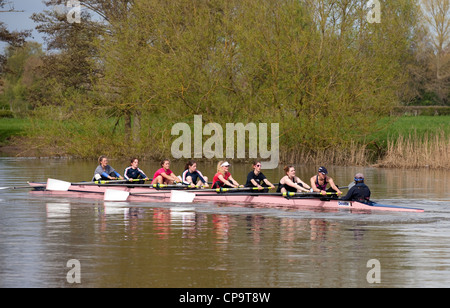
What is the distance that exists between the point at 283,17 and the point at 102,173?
1495 centimetres

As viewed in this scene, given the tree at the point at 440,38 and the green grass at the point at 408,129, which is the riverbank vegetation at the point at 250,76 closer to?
the green grass at the point at 408,129

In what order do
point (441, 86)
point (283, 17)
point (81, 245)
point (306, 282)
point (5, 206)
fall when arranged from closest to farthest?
point (306, 282)
point (81, 245)
point (5, 206)
point (283, 17)
point (441, 86)

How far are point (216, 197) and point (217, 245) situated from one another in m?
7.73

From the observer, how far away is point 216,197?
73.9 feet

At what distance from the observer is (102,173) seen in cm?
2545

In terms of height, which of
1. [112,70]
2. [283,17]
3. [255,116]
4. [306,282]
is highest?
[283,17]

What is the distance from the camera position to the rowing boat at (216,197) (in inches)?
776

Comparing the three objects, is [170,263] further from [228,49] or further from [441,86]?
[441,86]

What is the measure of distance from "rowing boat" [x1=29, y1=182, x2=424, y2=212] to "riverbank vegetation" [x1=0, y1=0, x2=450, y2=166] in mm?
13203

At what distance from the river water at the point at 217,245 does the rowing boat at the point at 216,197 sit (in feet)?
1.04

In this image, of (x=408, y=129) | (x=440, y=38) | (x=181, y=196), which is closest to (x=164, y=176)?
(x=181, y=196)

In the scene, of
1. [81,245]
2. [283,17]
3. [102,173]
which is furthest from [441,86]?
[81,245]

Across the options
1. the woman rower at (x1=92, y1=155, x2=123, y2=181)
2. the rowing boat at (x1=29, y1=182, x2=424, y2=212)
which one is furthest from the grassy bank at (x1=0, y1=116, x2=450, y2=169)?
the rowing boat at (x1=29, y1=182, x2=424, y2=212)

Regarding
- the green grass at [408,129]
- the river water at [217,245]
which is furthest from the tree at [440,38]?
the river water at [217,245]
